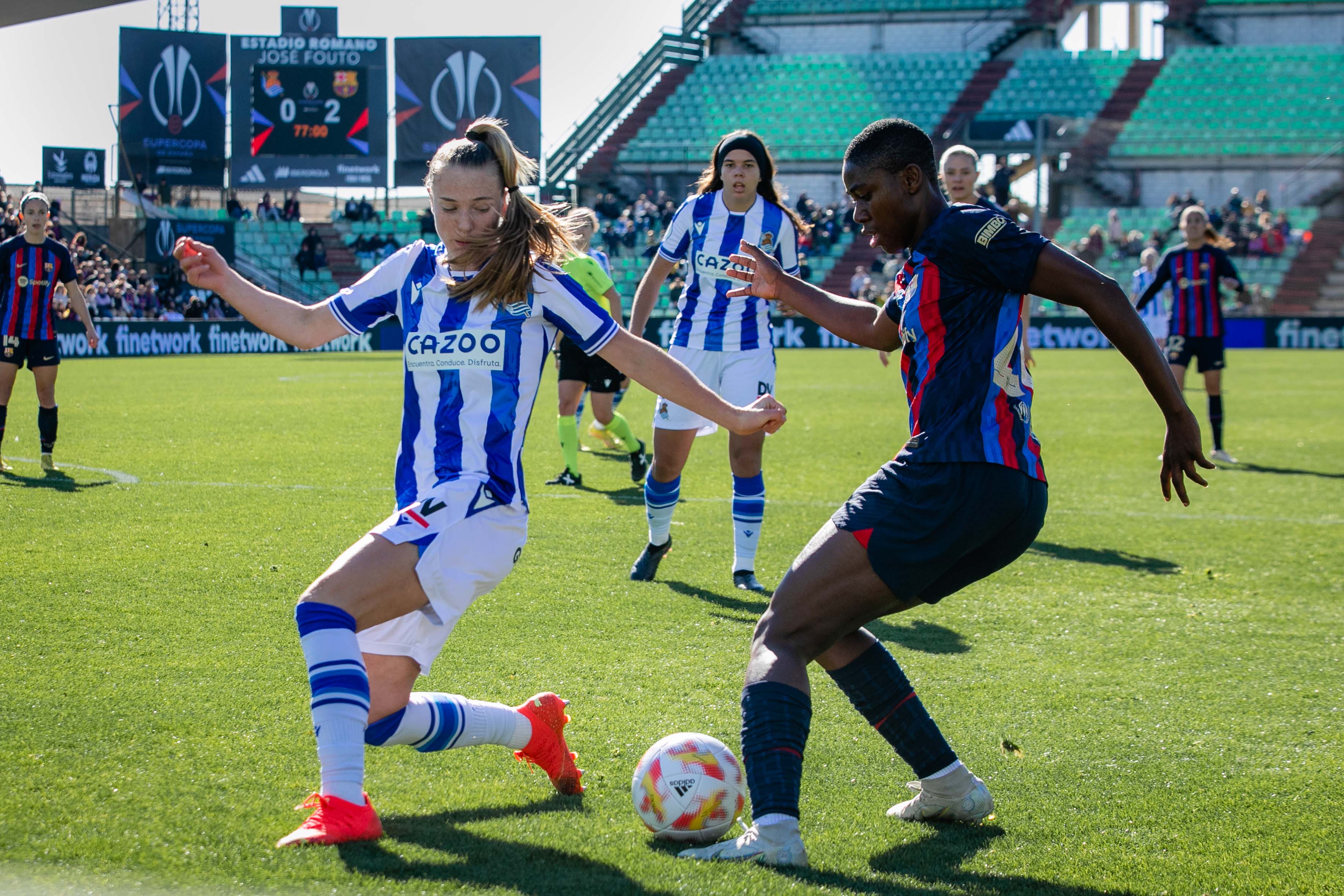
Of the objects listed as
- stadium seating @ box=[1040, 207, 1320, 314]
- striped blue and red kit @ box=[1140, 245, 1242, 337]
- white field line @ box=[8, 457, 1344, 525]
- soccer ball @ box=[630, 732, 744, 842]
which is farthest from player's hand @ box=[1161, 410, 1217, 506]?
stadium seating @ box=[1040, 207, 1320, 314]

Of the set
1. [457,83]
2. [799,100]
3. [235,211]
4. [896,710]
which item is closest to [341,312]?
[896,710]

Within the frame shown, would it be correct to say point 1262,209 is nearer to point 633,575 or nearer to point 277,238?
point 277,238

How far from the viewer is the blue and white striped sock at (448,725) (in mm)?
3402

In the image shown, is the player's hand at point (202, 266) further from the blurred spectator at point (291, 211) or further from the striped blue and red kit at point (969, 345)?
the blurred spectator at point (291, 211)

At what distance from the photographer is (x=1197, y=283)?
38.2 feet

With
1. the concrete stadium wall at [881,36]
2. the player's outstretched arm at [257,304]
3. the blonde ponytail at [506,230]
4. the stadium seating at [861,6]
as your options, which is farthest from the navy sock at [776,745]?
the stadium seating at [861,6]

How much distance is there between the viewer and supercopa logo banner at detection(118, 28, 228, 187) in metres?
39.2

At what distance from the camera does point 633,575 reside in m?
6.55

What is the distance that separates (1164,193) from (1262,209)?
3.93 metres

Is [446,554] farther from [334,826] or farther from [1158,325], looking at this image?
[1158,325]

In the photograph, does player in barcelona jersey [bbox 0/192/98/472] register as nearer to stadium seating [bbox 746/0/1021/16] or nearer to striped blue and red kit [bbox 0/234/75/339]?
striped blue and red kit [bbox 0/234/75/339]

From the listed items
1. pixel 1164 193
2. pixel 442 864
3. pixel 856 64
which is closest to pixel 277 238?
pixel 856 64

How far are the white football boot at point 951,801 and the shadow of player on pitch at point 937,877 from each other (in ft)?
0.28

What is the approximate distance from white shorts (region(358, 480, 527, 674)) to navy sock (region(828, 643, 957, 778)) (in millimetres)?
966
